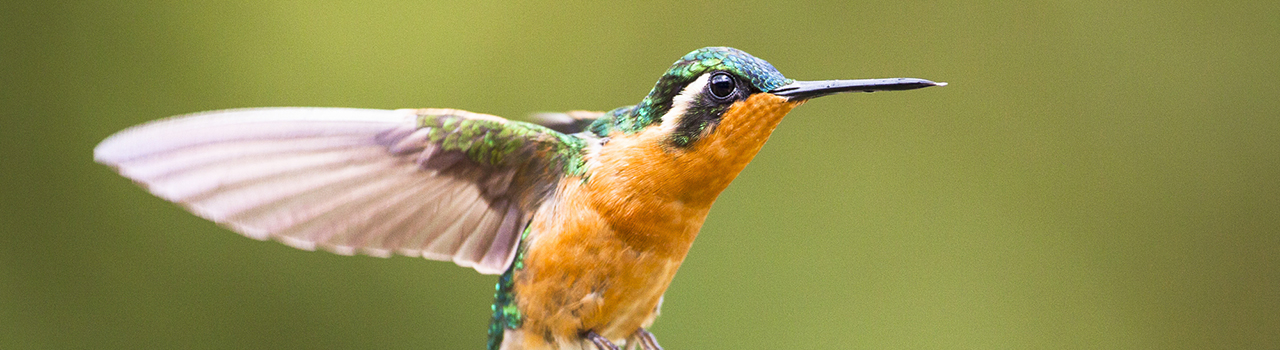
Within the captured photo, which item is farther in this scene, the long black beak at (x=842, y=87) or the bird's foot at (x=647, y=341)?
the bird's foot at (x=647, y=341)

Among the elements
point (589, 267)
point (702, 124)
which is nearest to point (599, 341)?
point (589, 267)

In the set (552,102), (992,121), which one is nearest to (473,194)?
(552,102)

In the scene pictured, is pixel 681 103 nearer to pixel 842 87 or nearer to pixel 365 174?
pixel 842 87

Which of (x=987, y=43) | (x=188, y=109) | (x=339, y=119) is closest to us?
(x=339, y=119)

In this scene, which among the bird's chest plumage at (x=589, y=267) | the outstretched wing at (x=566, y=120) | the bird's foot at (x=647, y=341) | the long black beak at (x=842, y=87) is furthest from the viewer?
the outstretched wing at (x=566, y=120)

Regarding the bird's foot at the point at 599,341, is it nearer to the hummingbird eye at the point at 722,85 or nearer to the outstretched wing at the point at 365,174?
the outstretched wing at the point at 365,174

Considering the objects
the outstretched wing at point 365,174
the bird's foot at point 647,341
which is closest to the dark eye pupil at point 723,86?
the outstretched wing at point 365,174

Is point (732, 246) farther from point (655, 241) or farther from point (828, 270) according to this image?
point (655, 241)
